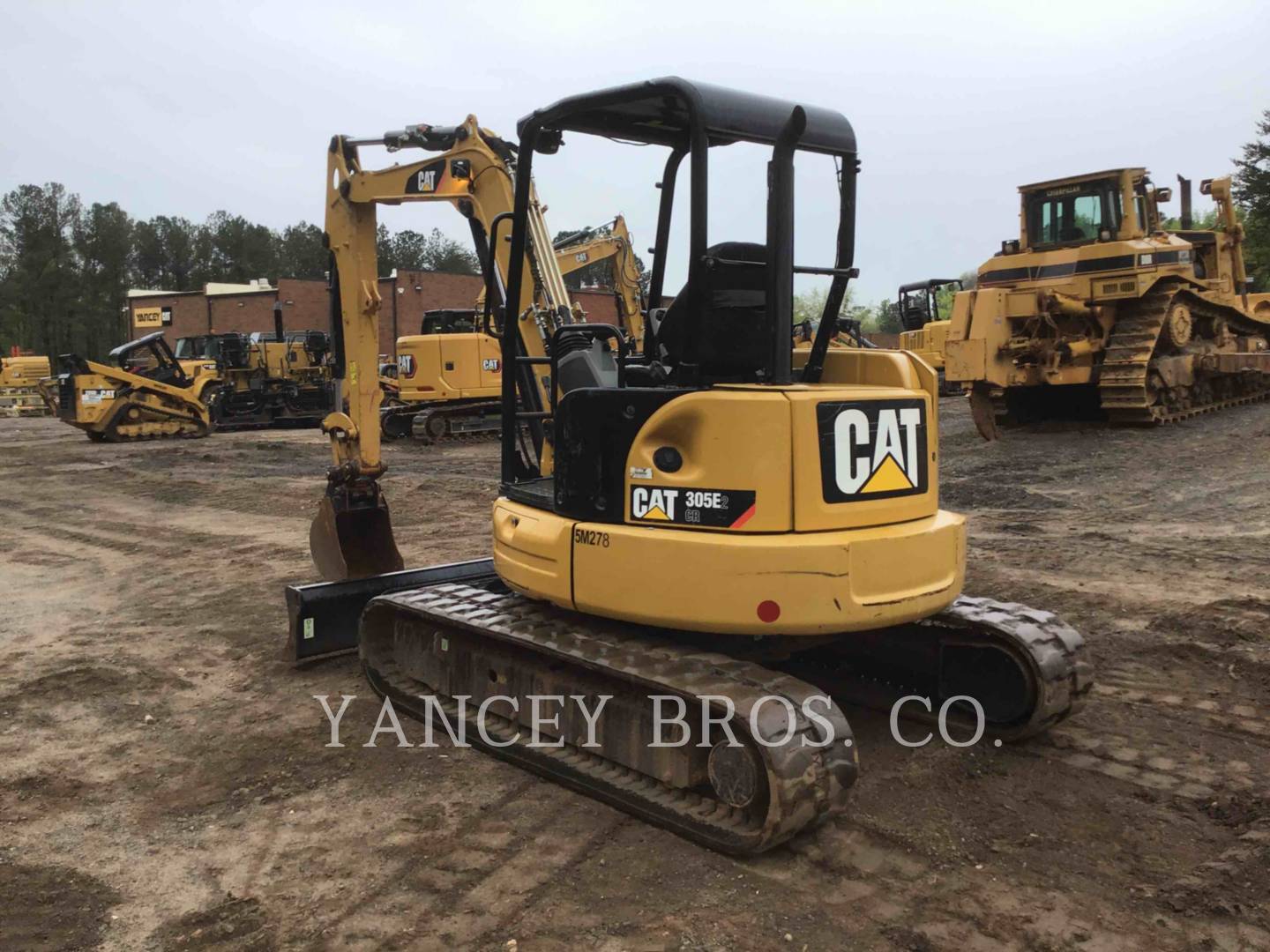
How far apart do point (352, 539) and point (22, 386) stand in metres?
35.6

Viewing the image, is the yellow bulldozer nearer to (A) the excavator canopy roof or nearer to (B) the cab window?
(B) the cab window

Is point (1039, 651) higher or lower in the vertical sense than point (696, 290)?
lower

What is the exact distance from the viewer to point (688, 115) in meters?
4.03

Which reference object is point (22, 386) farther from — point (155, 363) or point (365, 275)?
point (365, 275)

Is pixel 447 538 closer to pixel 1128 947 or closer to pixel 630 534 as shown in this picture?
pixel 630 534

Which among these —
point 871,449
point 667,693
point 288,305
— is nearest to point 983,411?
point 871,449

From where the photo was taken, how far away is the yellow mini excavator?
A: 12.0 feet

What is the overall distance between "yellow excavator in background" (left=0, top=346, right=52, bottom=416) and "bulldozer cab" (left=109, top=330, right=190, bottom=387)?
1331 cm

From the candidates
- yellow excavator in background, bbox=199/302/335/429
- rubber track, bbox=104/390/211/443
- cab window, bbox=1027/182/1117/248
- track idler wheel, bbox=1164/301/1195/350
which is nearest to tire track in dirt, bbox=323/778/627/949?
track idler wheel, bbox=1164/301/1195/350

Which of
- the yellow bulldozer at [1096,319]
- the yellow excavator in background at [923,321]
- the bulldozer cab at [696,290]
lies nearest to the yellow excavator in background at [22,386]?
the yellow excavator in background at [923,321]

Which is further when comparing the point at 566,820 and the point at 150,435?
the point at 150,435

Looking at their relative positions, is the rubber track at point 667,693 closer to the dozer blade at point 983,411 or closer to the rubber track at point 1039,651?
the rubber track at point 1039,651

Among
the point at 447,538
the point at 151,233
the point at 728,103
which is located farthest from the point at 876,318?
the point at 728,103

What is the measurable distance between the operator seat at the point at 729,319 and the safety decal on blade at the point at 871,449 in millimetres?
409
